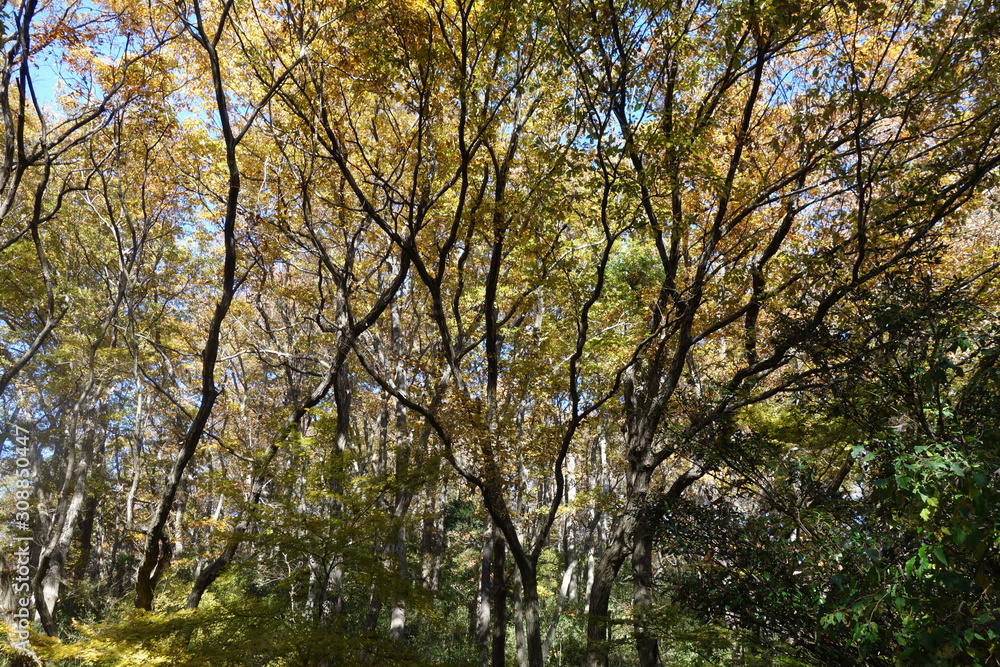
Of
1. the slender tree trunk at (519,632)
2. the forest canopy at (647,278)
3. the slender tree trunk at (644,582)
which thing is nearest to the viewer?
the forest canopy at (647,278)

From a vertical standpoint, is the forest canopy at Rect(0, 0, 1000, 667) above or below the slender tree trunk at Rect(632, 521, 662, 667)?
above

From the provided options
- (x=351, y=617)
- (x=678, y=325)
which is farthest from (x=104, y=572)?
(x=678, y=325)

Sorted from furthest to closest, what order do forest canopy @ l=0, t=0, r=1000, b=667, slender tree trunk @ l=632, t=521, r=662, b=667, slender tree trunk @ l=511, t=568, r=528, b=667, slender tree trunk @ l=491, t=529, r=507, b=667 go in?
slender tree trunk @ l=511, t=568, r=528, b=667, slender tree trunk @ l=632, t=521, r=662, b=667, slender tree trunk @ l=491, t=529, r=507, b=667, forest canopy @ l=0, t=0, r=1000, b=667

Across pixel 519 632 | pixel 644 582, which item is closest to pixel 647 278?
pixel 644 582

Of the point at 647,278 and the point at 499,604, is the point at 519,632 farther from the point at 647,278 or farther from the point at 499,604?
the point at 647,278

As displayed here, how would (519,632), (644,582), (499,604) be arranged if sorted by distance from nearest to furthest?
(499,604), (644,582), (519,632)

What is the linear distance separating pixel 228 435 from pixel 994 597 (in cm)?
1772

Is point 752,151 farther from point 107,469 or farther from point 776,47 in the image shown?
point 107,469

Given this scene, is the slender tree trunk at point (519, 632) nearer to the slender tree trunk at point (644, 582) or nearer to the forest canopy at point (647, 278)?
the forest canopy at point (647, 278)

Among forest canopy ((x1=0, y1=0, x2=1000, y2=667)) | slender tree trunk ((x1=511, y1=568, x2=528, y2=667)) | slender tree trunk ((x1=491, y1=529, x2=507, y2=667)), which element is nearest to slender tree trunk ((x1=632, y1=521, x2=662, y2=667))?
forest canopy ((x1=0, y1=0, x2=1000, y2=667))

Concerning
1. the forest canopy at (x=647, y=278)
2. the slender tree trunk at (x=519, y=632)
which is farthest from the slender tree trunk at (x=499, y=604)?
the slender tree trunk at (x=519, y=632)

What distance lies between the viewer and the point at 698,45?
561cm

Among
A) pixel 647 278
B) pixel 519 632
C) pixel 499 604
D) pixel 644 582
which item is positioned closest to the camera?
pixel 499 604

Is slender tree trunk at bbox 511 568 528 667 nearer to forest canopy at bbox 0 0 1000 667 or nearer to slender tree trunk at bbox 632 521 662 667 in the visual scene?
forest canopy at bbox 0 0 1000 667
